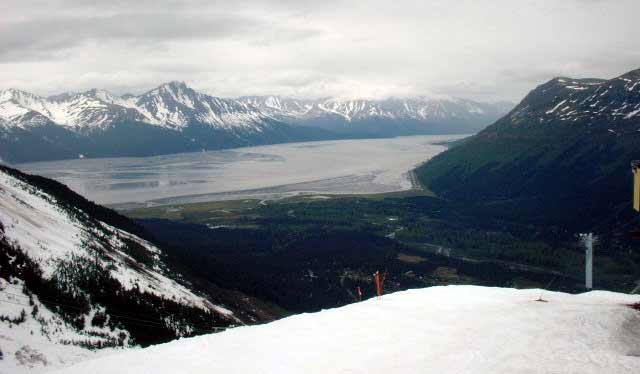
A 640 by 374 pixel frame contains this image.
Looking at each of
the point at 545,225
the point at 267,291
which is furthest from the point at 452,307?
the point at 545,225

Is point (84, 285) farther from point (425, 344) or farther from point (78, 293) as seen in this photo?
point (425, 344)

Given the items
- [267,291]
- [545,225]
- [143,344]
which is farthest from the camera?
[545,225]

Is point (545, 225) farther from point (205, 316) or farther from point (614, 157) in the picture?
point (205, 316)

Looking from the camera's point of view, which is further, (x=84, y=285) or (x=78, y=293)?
(x=84, y=285)

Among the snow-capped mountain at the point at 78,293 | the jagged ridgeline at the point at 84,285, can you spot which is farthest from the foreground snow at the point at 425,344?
the jagged ridgeline at the point at 84,285

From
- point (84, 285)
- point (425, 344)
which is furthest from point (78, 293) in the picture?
point (425, 344)

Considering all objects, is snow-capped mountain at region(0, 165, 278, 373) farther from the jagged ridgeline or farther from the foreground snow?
the foreground snow
